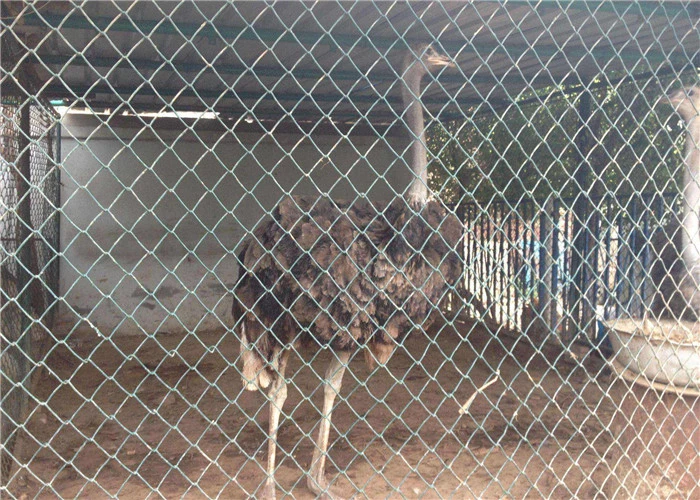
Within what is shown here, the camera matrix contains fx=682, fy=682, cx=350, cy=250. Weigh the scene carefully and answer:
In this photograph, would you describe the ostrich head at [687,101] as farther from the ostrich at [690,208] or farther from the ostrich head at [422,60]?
the ostrich head at [422,60]

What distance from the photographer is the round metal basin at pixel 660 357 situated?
2871 mm

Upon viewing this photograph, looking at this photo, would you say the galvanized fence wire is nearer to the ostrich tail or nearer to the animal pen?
the animal pen

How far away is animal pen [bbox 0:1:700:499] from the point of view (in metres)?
2.93

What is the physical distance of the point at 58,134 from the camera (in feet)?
23.3

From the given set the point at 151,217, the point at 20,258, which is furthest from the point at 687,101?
the point at 151,217

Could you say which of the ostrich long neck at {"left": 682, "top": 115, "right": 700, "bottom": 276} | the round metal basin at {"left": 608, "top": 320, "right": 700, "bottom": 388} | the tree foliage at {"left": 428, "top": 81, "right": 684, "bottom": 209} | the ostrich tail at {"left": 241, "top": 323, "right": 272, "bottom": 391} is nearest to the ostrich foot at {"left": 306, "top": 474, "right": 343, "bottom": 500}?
the ostrich tail at {"left": 241, "top": 323, "right": 272, "bottom": 391}

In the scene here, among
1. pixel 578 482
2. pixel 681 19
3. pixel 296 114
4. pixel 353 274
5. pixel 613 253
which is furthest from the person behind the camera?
pixel 296 114

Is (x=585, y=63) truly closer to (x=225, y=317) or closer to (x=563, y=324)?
(x=563, y=324)

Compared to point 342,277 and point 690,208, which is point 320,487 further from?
point 690,208

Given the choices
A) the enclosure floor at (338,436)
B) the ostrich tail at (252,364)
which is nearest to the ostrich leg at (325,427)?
the enclosure floor at (338,436)

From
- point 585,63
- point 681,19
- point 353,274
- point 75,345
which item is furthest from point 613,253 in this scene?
point 75,345

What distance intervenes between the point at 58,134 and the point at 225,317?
8.94 ft

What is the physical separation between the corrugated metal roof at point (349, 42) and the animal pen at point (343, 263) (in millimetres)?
31

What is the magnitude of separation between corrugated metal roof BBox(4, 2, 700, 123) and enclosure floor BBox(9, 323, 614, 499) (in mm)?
1486
